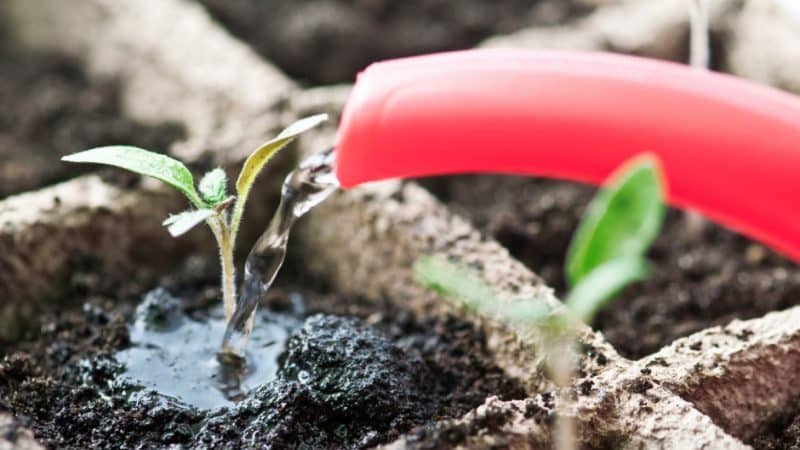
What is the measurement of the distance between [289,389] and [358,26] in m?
1.29

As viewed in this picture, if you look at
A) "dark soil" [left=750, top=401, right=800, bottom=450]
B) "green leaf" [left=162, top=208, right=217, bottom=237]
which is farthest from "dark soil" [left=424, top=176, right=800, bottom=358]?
"green leaf" [left=162, top=208, right=217, bottom=237]

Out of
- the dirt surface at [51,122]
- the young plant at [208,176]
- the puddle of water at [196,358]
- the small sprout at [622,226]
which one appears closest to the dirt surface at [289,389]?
the puddle of water at [196,358]

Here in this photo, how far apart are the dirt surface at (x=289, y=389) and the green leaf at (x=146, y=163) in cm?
25

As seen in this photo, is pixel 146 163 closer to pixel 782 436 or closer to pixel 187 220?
pixel 187 220

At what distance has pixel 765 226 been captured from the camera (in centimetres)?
110

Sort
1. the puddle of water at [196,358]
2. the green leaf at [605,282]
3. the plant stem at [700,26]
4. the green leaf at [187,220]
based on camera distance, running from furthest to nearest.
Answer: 1. the plant stem at [700,26]
2. the puddle of water at [196,358]
3. the green leaf at [187,220]
4. the green leaf at [605,282]

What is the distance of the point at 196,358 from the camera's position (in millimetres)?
1356

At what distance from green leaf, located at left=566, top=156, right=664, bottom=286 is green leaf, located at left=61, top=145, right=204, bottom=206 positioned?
496 millimetres

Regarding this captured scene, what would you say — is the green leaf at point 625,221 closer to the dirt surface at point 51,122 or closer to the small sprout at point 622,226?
the small sprout at point 622,226

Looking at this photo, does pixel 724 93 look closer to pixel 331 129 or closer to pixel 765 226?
pixel 765 226

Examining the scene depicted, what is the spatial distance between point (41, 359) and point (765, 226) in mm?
946

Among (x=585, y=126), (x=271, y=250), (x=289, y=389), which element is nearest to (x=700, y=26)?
(x=585, y=126)

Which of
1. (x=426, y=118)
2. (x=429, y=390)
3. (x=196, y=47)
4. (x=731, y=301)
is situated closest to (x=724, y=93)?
(x=426, y=118)

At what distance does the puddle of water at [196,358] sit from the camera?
50.7 inches
